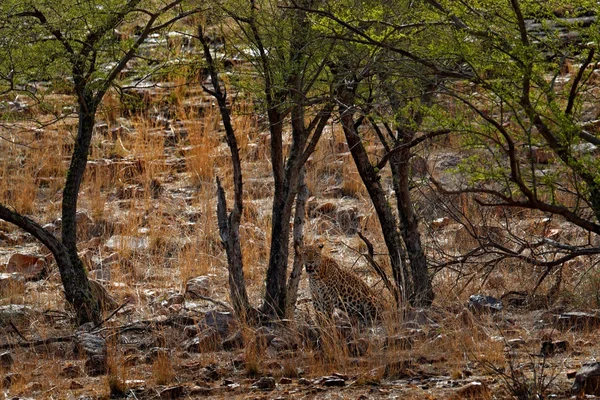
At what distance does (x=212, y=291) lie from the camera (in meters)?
10.3

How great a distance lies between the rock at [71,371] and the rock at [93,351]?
6cm

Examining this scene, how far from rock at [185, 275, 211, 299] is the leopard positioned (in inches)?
83.1

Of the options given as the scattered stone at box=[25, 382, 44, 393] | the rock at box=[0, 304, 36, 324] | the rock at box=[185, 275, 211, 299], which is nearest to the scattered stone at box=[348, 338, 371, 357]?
the scattered stone at box=[25, 382, 44, 393]

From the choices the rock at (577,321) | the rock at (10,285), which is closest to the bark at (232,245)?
the rock at (577,321)

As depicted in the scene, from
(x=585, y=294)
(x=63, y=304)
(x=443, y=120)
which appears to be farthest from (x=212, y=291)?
(x=443, y=120)

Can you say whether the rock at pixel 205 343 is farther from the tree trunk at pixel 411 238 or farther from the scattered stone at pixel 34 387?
the tree trunk at pixel 411 238

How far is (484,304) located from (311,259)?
4.88 feet

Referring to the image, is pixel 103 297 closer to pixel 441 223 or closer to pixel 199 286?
pixel 199 286

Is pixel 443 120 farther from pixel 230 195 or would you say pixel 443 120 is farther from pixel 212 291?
pixel 230 195

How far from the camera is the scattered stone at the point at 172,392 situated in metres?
6.28

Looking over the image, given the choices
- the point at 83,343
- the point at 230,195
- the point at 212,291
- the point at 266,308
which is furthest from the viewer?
the point at 230,195

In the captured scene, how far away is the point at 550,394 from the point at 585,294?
3.19m

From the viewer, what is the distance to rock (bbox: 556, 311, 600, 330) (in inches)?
293

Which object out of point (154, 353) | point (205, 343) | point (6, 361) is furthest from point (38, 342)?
point (205, 343)
